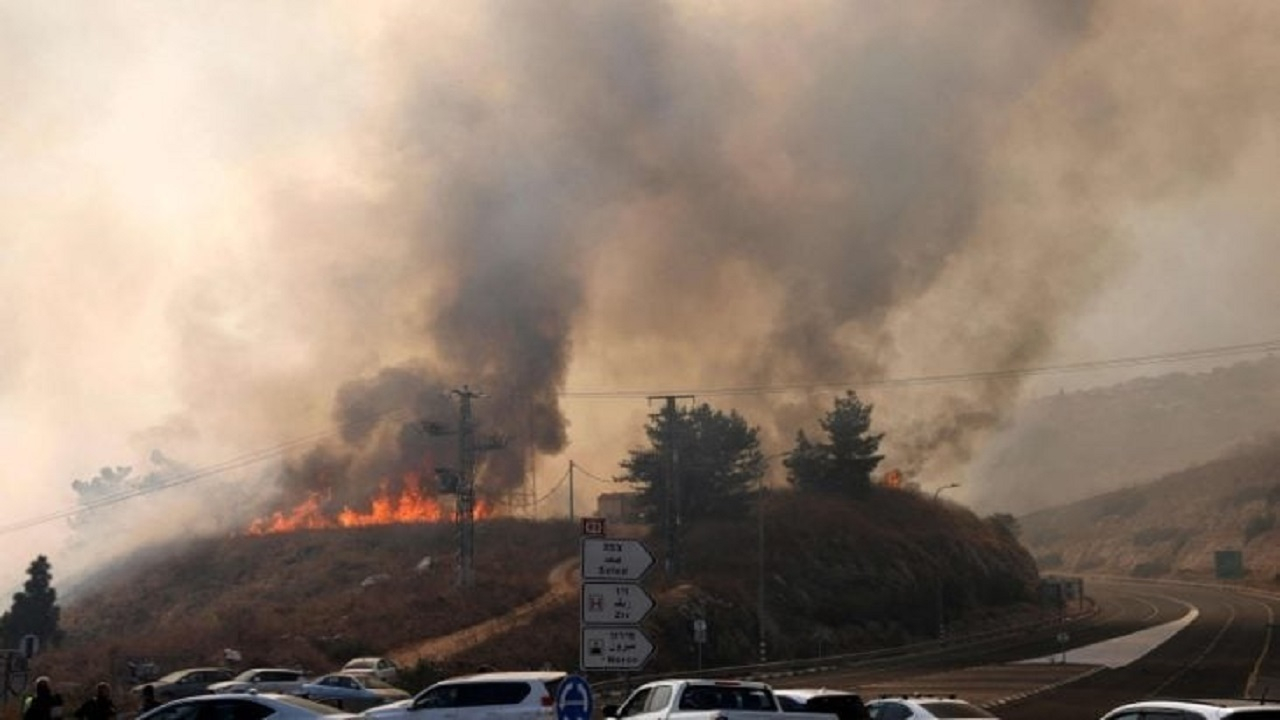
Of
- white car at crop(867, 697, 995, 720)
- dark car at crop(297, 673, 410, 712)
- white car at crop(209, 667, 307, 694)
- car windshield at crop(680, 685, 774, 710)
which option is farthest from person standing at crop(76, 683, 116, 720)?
white car at crop(867, 697, 995, 720)

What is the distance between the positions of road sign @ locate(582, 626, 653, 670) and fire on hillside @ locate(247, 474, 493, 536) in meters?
94.9

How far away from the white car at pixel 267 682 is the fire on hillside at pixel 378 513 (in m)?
58.6

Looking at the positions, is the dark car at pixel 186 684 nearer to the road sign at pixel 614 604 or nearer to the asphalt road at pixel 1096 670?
the asphalt road at pixel 1096 670

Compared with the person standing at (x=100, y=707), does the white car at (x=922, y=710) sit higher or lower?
lower

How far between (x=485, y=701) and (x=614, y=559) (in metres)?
11.0

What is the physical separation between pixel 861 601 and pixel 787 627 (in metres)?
10.3

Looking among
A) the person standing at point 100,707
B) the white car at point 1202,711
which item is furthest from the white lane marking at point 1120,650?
the white car at point 1202,711

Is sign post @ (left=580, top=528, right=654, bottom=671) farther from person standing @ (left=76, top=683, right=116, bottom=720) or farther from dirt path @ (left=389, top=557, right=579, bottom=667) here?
dirt path @ (left=389, top=557, right=579, bottom=667)

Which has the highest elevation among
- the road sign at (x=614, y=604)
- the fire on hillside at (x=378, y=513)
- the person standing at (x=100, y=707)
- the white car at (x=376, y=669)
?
the fire on hillside at (x=378, y=513)

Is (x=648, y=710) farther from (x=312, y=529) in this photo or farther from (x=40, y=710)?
(x=312, y=529)

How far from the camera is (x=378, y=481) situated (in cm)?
11650

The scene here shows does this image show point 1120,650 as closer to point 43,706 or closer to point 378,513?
point 378,513

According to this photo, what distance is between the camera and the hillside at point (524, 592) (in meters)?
74.0

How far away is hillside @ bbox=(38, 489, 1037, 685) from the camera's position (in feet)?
243
